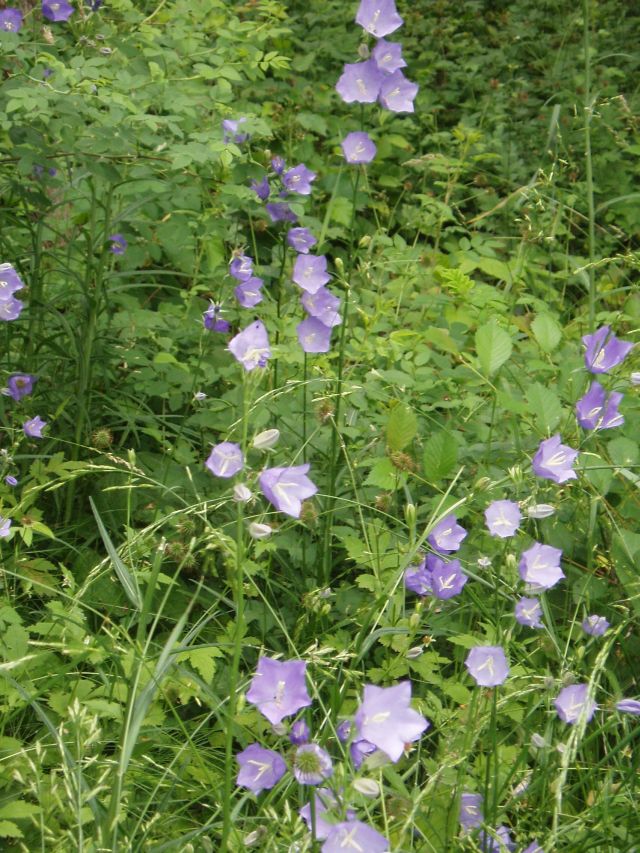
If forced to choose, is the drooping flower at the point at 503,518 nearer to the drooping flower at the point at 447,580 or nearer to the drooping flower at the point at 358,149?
the drooping flower at the point at 447,580

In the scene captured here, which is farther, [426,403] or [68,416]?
[426,403]

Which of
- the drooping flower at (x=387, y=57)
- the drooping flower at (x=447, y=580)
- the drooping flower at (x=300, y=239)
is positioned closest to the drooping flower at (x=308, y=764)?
the drooping flower at (x=447, y=580)

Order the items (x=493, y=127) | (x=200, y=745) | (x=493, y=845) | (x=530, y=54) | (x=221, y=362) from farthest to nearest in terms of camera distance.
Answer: (x=530, y=54) → (x=493, y=127) → (x=221, y=362) → (x=200, y=745) → (x=493, y=845)

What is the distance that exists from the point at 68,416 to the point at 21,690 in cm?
118

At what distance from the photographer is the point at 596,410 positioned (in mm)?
1976

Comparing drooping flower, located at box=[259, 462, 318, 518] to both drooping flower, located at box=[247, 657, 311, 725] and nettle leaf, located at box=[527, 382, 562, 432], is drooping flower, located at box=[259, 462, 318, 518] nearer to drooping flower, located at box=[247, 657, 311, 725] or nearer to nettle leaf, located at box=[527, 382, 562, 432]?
drooping flower, located at box=[247, 657, 311, 725]

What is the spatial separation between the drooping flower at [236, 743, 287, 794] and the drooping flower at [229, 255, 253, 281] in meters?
1.33

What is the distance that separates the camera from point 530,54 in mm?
6570

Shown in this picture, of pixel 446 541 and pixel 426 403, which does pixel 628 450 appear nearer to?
pixel 446 541

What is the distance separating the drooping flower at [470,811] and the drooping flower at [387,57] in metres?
1.37

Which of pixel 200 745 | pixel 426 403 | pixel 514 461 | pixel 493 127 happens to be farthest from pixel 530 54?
pixel 200 745

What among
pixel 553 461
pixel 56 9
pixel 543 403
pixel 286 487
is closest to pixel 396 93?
pixel 543 403

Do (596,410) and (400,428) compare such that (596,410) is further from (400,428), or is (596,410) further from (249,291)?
(249,291)

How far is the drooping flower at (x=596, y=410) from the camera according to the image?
6.46 ft
